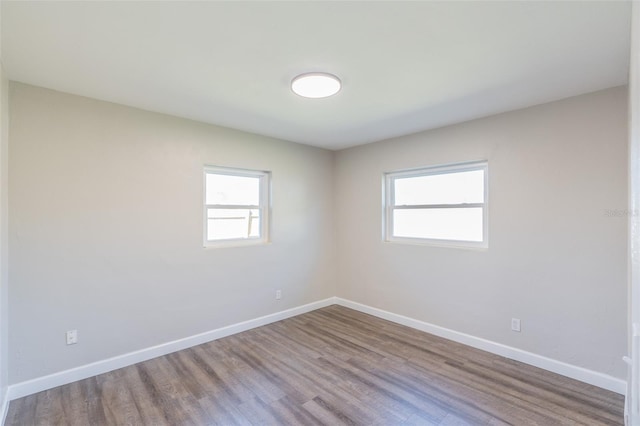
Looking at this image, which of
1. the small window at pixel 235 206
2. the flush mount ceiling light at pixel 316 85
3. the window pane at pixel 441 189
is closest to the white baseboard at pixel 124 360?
the small window at pixel 235 206

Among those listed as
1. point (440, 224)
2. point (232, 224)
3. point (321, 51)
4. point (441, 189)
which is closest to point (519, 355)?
point (440, 224)

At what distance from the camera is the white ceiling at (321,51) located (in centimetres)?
149

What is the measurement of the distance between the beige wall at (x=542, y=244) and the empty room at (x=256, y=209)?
17mm

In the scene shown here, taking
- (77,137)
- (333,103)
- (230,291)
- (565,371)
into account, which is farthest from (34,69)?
(565,371)

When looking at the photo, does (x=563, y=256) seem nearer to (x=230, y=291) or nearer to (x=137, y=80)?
(x=230, y=291)

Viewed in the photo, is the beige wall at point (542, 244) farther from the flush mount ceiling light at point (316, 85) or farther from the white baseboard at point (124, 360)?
the white baseboard at point (124, 360)

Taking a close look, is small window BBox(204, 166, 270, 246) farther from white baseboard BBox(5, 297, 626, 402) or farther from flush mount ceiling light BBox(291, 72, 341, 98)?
flush mount ceiling light BBox(291, 72, 341, 98)

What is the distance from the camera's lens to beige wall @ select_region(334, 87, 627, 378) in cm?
235

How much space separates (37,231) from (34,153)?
618mm

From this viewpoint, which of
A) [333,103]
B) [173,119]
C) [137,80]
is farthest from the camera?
[173,119]

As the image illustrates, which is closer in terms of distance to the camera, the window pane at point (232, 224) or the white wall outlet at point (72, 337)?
the white wall outlet at point (72, 337)

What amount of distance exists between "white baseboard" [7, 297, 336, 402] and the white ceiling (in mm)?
2324

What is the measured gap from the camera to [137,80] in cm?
224

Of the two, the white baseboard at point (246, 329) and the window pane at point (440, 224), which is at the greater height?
the window pane at point (440, 224)
